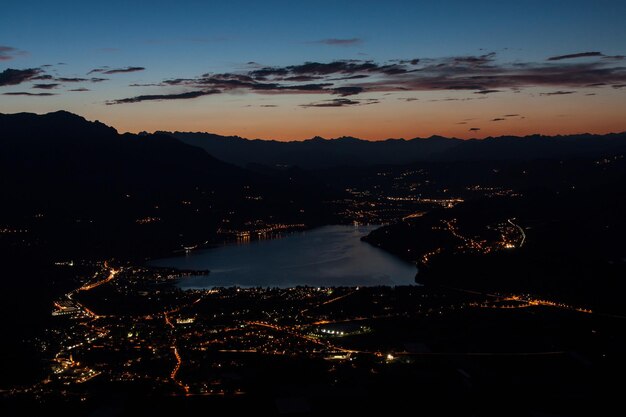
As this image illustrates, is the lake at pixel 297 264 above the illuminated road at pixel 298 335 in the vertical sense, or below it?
below

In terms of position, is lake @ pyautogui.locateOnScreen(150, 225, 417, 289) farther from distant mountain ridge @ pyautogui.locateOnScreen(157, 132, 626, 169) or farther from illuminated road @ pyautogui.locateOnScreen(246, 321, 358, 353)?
distant mountain ridge @ pyautogui.locateOnScreen(157, 132, 626, 169)

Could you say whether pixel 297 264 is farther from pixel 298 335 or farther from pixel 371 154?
pixel 371 154

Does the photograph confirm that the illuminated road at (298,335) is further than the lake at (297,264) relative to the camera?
No

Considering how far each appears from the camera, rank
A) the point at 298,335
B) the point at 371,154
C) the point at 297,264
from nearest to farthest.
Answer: the point at 298,335 < the point at 297,264 < the point at 371,154

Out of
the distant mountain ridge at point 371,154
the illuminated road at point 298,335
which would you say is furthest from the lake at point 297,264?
the distant mountain ridge at point 371,154

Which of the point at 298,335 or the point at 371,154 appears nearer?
the point at 298,335

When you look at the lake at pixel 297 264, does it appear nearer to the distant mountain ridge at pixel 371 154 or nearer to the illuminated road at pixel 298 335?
the illuminated road at pixel 298 335

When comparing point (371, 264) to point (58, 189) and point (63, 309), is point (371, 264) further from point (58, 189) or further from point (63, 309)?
point (58, 189)

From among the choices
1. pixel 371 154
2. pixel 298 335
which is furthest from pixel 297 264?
pixel 371 154

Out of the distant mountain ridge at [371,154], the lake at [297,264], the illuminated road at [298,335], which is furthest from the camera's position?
the distant mountain ridge at [371,154]

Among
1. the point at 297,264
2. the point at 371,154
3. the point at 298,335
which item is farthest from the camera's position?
the point at 371,154
